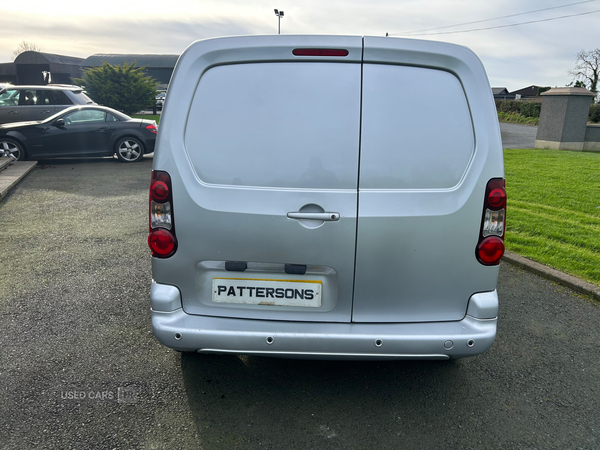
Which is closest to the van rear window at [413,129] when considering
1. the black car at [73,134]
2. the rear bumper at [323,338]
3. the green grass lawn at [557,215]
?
the rear bumper at [323,338]

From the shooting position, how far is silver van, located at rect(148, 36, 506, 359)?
241 centimetres

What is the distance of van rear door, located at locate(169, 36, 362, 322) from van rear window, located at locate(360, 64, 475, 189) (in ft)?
0.26

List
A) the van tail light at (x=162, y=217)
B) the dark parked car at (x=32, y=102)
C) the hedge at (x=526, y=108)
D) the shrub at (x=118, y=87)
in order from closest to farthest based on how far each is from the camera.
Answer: the van tail light at (x=162, y=217) < the dark parked car at (x=32, y=102) < the shrub at (x=118, y=87) < the hedge at (x=526, y=108)

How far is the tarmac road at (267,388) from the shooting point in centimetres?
255

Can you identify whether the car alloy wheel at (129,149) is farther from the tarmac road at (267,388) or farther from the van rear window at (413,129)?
the van rear window at (413,129)

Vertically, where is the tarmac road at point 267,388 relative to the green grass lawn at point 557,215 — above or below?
above

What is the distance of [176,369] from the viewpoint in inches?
125

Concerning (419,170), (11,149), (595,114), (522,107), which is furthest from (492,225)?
(522,107)

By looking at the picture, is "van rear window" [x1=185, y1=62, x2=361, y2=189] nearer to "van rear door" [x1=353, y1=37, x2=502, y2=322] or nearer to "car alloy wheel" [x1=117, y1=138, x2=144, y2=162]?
"van rear door" [x1=353, y1=37, x2=502, y2=322]

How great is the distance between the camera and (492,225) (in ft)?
8.36

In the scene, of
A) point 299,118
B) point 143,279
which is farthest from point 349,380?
point 143,279

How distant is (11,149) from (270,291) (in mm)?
11882

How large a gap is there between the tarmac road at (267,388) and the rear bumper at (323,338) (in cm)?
43

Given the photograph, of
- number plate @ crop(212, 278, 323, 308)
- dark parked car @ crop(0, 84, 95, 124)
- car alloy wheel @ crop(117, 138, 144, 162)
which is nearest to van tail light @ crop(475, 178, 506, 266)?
number plate @ crop(212, 278, 323, 308)
